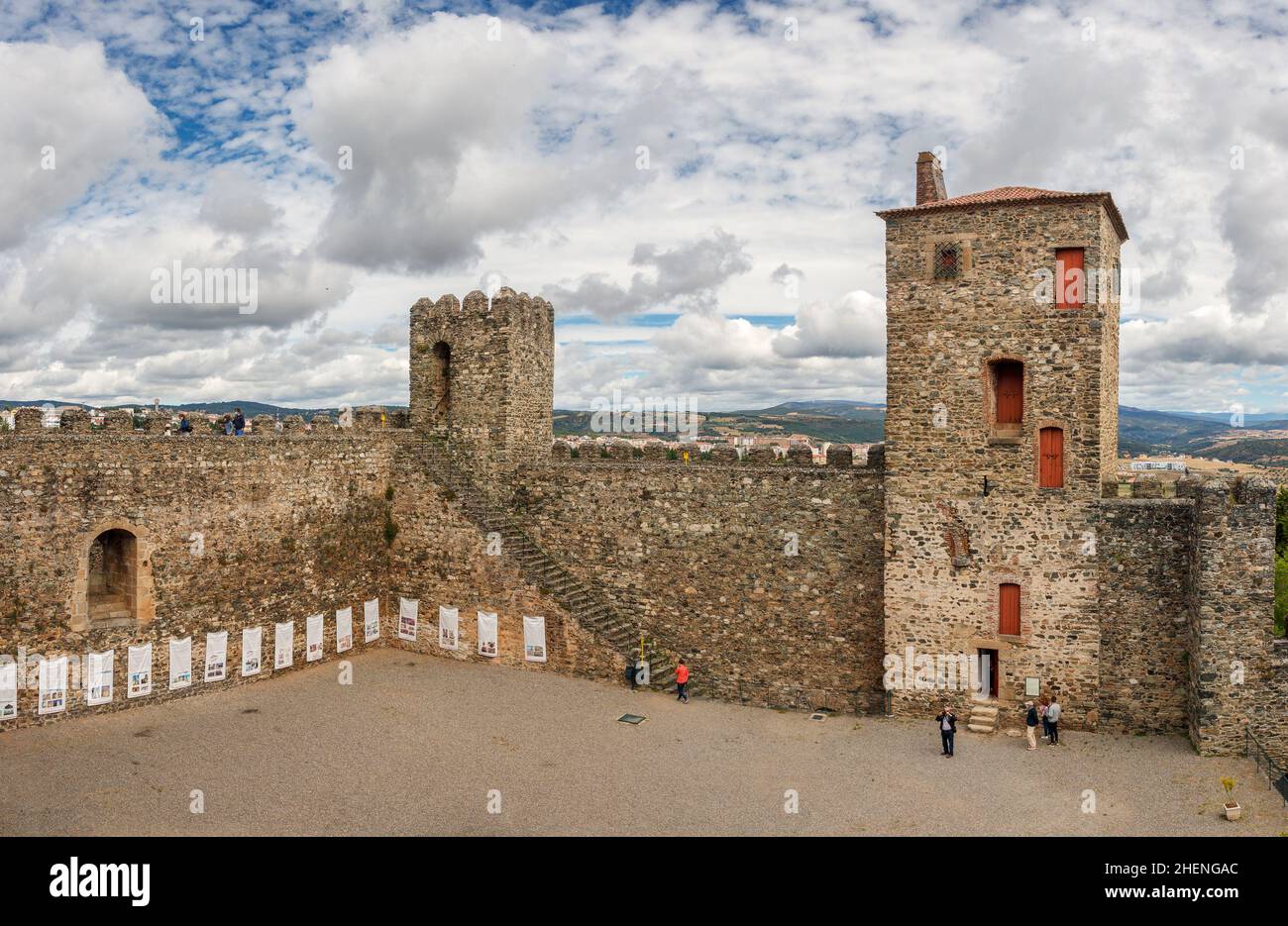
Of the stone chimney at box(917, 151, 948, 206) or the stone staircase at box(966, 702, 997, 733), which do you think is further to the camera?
the stone chimney at box(917, 151, 948, 206)

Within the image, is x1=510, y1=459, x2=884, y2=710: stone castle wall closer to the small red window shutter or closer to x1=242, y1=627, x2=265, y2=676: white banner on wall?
the small red window shutter

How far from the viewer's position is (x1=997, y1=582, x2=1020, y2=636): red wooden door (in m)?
18.5

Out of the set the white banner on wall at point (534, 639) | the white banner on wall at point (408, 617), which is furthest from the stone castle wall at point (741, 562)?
the white banner on wall at point (408, 617)

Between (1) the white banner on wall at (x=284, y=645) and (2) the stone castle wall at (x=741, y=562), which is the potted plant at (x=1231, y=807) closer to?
(2) the stone castle wall at (x=741, y=562)

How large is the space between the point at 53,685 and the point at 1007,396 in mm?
20114

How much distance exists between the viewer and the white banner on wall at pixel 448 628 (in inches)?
909

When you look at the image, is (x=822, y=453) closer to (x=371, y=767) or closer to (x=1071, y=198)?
(x=1071, y=198)

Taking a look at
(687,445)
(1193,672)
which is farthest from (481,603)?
(1193,672)

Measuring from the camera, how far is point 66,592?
17.5 m

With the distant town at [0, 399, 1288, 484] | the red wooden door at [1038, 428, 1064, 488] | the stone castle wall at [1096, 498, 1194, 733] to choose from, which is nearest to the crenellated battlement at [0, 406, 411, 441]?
the distant town at [0, 399, 1288, 484]

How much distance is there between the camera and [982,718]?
60.6 ft

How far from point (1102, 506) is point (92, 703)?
2077 cm

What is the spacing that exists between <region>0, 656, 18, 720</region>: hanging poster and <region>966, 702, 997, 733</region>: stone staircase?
62.0 ft

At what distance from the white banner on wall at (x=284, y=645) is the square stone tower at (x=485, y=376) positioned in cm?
621
